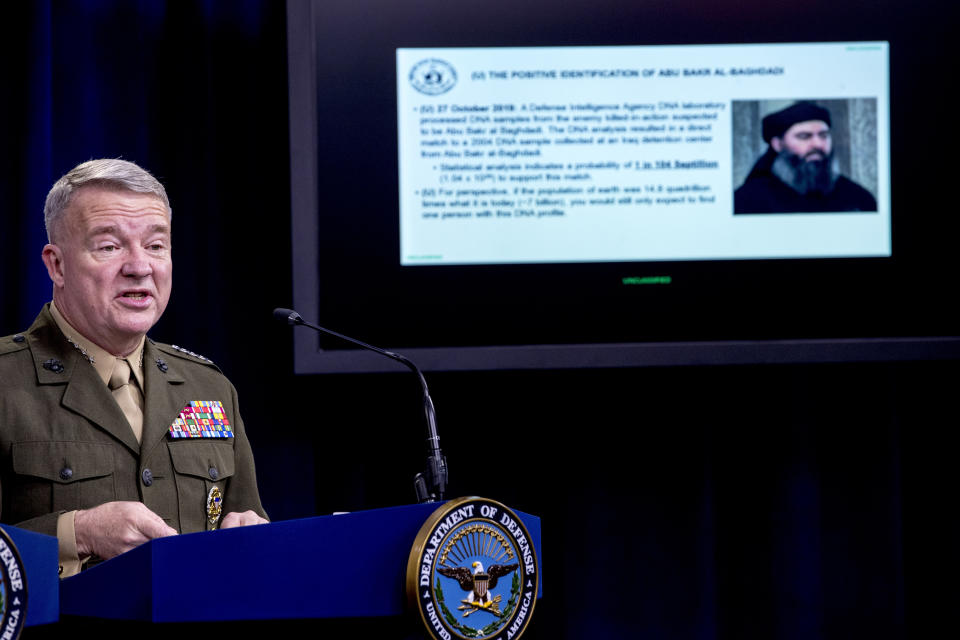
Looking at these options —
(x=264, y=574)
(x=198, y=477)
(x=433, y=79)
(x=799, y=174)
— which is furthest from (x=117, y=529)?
(x=799, y=174)

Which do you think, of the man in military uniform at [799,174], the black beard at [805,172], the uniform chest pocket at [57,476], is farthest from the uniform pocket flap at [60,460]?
the black beard at [805,172]

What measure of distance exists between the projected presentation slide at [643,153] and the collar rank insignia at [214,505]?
1127 mm

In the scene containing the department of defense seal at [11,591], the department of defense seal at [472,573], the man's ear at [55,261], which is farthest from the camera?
the man's ear at [55,261]

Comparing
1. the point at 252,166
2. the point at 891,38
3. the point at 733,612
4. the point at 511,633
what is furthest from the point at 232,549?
the point at 891,38

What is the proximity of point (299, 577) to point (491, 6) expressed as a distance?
2.12 m

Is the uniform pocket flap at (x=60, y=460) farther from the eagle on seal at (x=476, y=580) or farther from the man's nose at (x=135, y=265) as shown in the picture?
the eagle on seal at (x=476, y=580)

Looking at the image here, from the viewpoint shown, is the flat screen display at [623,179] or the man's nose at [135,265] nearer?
the man's nose at [135,265]

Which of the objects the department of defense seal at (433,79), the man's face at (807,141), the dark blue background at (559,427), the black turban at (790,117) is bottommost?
the dark blue background at (559,427)

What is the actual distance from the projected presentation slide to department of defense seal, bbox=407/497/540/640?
1685 mm

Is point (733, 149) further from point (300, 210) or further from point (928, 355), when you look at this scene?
point (300, 210)

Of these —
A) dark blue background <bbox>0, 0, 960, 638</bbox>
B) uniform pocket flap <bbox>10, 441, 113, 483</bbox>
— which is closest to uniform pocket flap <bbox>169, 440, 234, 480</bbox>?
uniform pocket flap <bbox>10, 441, 113, 483</bbox>

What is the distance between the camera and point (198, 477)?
6.33 feet

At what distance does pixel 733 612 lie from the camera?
10.4 feet

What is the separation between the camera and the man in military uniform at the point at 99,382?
176cm
